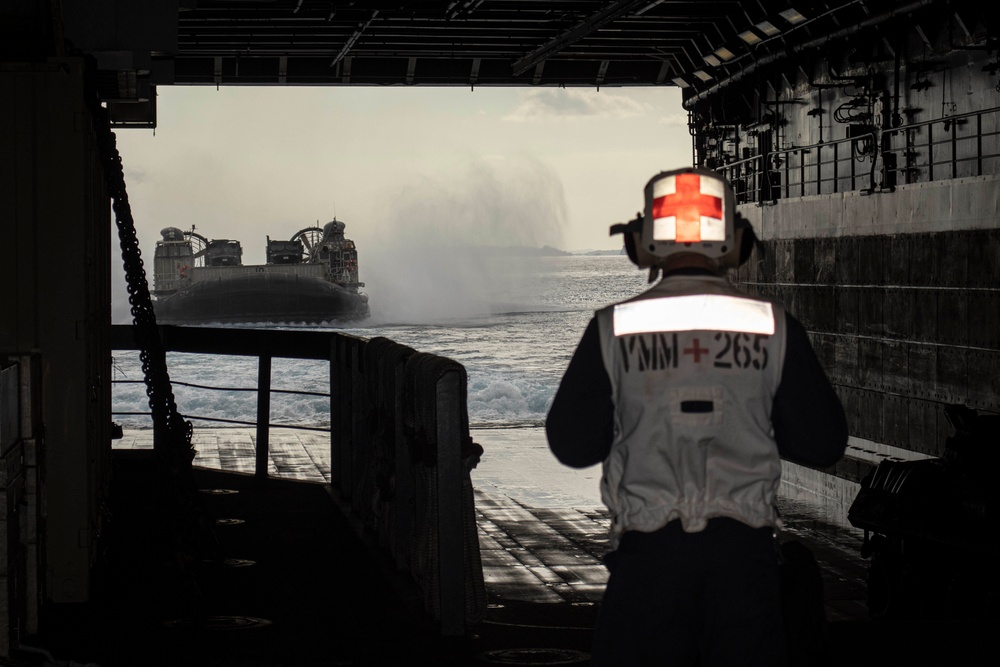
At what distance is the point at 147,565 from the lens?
831 cm

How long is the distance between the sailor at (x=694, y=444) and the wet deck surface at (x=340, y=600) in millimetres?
1371

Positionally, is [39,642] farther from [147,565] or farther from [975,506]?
[975,506]

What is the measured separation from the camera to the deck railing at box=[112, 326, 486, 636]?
21.8 ft

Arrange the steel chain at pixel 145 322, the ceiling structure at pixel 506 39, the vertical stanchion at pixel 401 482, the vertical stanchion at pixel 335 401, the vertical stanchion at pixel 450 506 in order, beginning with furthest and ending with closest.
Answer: the ceiling structure at pixel 506 39 → the vertical stanchion at pixel 335 401 → the vertical stanchion at pixel 401 482 → the steel chain at pixel 145 322 → the vertical stanchion at pixel 450 506

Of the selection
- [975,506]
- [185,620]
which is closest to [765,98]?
[975,506]

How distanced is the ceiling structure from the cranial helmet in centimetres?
1176

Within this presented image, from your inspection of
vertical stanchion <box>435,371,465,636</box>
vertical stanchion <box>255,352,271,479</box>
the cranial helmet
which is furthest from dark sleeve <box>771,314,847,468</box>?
vertical stanchion <box>255,352,271,479</box>

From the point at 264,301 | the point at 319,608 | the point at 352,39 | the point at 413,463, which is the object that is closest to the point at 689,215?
the point at 413,463

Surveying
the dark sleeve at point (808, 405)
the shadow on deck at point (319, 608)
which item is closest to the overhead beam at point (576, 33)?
the shadow on deck at point (319, 608)

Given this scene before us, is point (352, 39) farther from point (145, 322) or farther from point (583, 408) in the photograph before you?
point (583, 408)

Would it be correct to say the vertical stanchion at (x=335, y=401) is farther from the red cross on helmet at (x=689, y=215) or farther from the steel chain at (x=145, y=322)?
the red cross on helmet at (x=689, y=215)

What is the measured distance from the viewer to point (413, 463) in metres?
7.34

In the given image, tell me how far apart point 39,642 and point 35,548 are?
471 millimetres

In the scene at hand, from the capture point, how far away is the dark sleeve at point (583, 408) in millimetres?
3588
